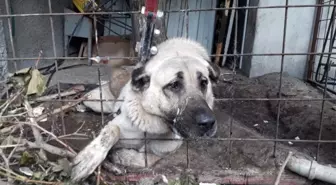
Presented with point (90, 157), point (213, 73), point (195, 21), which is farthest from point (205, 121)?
point (195, 21)

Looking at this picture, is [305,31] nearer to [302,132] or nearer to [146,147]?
[302,132]

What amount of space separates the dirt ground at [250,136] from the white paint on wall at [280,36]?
68 centimetres

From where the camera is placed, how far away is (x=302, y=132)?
3457mm

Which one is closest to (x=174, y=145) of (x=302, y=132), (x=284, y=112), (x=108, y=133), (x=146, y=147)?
(x=146, y=147)

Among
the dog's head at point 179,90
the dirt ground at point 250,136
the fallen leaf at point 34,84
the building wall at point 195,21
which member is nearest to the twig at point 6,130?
the fallen leaf at point 34,84

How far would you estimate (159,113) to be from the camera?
2639 millimetres

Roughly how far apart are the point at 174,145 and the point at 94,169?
30.3 inches

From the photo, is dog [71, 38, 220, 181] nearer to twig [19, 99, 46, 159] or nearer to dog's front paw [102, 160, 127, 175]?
dog's front paw [102, 160, 127, 175]

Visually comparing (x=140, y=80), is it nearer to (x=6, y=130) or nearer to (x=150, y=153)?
(x=150, y=153)

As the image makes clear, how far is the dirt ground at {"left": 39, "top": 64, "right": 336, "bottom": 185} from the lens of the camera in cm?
264

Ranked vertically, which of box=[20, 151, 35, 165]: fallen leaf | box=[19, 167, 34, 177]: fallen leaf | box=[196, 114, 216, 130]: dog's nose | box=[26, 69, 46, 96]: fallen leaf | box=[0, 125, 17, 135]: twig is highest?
box=[26, 69, 46, 96]: fallen leaf

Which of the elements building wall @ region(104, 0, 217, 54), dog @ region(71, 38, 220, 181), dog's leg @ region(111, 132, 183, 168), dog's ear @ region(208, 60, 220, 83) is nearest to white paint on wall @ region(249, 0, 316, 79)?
building wall @ region(104, 0, 217, 54)

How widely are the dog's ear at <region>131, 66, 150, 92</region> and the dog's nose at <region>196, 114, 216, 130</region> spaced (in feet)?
1.90

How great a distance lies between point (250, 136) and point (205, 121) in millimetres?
1144
